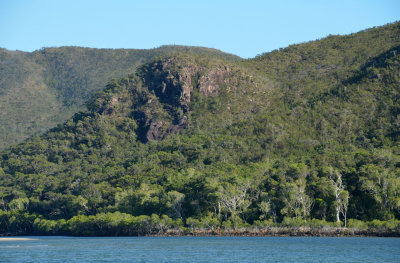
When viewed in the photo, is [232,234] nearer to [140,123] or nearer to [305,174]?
[305,174]

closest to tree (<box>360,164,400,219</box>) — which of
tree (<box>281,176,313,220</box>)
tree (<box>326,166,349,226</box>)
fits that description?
tree (<box>326,166,349,226</box>)

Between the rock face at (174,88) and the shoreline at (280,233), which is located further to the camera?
the rock face at (174,88)

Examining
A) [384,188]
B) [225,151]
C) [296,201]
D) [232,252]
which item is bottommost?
[232,252]

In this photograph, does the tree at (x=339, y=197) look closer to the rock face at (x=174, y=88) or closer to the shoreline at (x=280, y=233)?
the shoreline at (x=280, y=233)

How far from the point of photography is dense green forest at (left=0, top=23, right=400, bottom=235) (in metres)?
93.9

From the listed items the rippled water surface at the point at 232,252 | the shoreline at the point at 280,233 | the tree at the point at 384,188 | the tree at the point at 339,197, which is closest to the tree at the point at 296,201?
the shoreline at the point at 280,233

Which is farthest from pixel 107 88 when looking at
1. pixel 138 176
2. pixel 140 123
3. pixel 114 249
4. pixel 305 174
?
pixel 114 249

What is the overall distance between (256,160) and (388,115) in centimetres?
3224

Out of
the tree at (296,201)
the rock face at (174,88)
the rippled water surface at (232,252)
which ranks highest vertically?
the rock face at (174,88)

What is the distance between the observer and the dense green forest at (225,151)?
9394 centimetres

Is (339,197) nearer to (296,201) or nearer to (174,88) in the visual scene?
(296,201)

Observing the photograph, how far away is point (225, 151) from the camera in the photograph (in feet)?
467

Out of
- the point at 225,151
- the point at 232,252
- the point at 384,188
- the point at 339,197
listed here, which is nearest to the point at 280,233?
the point at 339,197

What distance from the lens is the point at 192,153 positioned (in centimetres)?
14250
